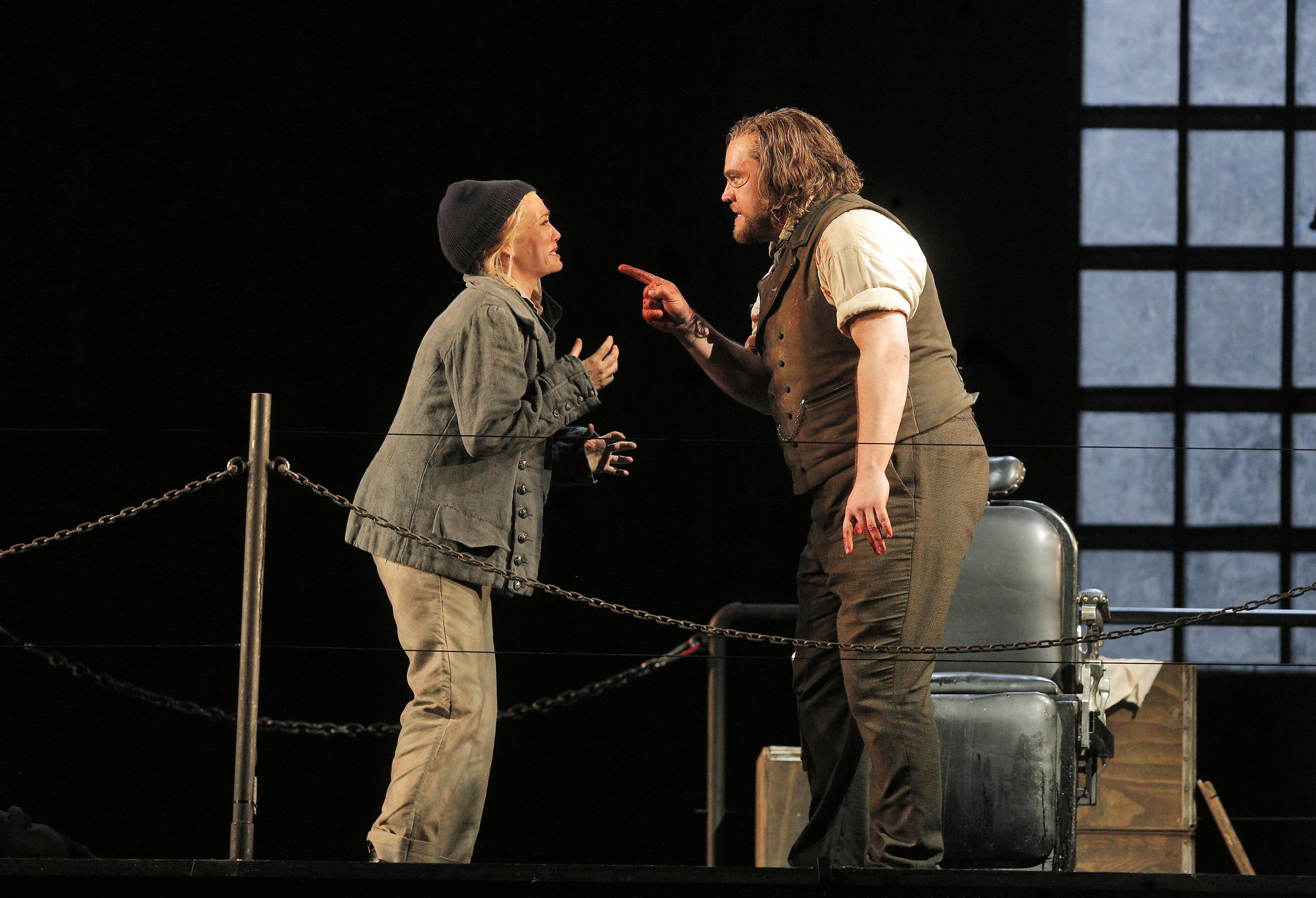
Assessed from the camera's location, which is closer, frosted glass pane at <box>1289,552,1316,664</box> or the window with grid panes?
frosted glass pane at <box>1289,552,1316,664</box>

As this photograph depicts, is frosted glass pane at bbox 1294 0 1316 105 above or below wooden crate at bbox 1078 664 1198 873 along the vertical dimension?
above

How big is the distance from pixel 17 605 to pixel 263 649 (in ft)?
1.58

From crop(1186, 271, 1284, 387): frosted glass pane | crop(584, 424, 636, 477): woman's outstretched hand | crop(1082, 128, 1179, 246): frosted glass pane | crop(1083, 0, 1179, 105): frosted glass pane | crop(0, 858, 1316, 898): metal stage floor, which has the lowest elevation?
crop(0, 858, 1316, 898): metal stage floor

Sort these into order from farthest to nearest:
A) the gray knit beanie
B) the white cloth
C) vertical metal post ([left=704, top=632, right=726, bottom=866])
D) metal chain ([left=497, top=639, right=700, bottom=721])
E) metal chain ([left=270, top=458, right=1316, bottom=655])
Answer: the white cloth, vertical metal post ([left=704, top=632, right=726, bottom=866]), metal chain ([left=497, top=639, right=700, bottom=721]), the gray knit beanie, metal chain ([left=270, top=458, right=1316, bottom=655])

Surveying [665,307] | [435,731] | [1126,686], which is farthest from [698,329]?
[1126,686]

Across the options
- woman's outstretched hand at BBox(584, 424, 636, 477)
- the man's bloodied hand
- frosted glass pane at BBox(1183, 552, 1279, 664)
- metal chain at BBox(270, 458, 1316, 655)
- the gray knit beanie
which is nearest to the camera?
metal chain at BBox(270, 458, 1316, 655)

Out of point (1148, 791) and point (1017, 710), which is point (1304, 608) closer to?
point (1017, 710)

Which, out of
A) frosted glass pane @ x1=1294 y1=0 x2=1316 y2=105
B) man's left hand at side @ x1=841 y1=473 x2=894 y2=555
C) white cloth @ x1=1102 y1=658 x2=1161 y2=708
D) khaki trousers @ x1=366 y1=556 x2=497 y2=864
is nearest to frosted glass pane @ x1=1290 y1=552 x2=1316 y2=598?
man's left hand at side @ x1=841 y1=473 x2=894 y2=555

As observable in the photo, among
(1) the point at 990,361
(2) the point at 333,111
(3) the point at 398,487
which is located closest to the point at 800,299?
(3) the point at 398,487

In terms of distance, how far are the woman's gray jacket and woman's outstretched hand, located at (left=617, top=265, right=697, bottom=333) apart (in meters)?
0.17

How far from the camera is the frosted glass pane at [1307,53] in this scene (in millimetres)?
4875

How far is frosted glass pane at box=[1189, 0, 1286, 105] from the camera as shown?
4.90m

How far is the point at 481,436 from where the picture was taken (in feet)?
8.64

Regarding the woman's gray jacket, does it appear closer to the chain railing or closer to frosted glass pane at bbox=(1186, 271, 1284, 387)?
the chain railing
